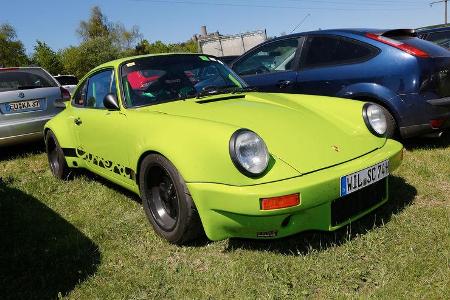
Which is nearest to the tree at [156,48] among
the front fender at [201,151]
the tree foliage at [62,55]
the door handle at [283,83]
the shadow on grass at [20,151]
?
the tree foliage at [62,55]

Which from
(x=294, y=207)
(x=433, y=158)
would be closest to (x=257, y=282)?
(x=294, y=207)

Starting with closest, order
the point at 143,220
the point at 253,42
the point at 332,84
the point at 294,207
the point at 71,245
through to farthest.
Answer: the point at 294,207, the point at 71,245, the point at 143,220, the point at 332,84, the point at 253,42

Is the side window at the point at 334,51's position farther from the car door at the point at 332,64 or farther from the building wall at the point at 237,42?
the building wall at the point at 237,42

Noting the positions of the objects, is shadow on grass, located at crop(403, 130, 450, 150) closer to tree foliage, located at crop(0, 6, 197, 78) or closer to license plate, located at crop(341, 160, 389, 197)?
license plate, located at crop(341, 160, 389, 197)

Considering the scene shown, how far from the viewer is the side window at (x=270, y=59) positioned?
5445 millimetres

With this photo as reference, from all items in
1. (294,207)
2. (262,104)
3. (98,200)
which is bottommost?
(98,200)

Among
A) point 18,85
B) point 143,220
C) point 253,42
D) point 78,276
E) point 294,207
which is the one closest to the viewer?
point 294,207

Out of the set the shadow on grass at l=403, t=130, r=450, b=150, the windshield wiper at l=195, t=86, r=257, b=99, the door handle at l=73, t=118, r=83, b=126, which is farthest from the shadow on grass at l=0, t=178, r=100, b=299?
the shadow on grass at l=403, t=130, r=450, b=150

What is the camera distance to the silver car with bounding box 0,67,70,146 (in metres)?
6.12

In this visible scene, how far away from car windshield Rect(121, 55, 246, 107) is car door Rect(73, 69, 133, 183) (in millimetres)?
189

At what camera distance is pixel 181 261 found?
299 centimetres

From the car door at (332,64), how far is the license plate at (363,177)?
183cm

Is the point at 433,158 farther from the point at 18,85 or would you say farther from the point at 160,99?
the point at 18,85

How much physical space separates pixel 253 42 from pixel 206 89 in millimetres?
15572
